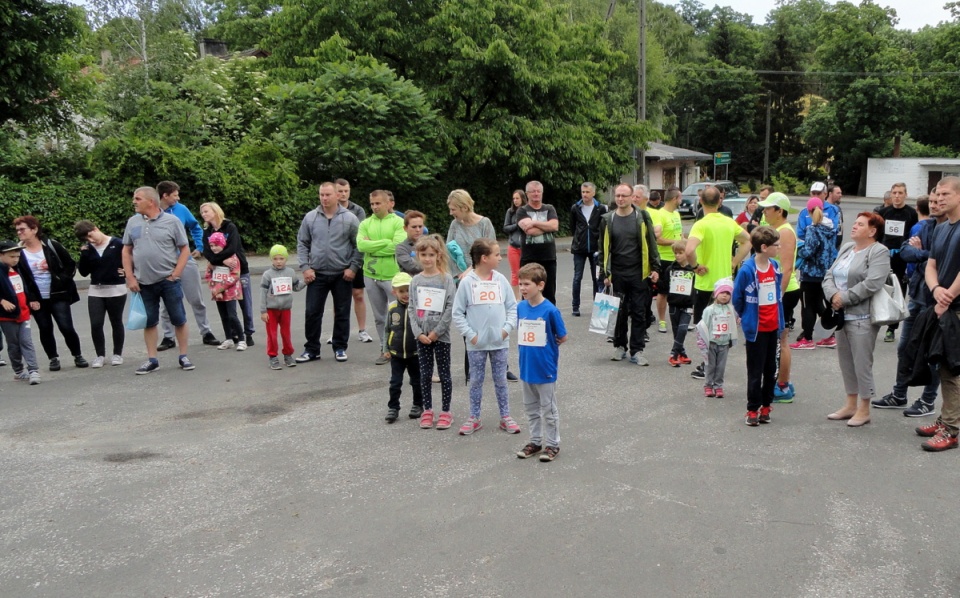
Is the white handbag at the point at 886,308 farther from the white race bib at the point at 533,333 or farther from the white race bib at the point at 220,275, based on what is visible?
the white race bib at the point at 220,275

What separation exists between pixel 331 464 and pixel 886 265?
4.68 metres

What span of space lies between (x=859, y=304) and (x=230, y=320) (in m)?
7.05

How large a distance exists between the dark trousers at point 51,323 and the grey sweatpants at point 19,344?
30cm

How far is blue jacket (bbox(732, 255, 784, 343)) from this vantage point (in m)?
6.69

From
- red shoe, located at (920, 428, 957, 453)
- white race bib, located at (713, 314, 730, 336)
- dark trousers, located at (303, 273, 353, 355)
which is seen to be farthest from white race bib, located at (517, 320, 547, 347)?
dark trousers, located at (303, 273, 353, 355)

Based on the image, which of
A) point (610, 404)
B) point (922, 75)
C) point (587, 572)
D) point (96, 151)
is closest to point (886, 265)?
point (610, 404)

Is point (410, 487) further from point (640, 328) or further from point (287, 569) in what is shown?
point (640, 328)

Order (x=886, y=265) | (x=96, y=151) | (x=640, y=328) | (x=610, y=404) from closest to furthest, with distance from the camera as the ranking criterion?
(x=886, y=265) → (x=610, y=404) → (x=640, y=328) → (x=96, y=151)

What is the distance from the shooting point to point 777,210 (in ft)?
24.9

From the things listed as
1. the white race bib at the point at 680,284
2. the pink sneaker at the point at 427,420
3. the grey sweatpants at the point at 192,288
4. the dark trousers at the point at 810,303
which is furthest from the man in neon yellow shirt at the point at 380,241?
the dark trousers at the point at 810,303

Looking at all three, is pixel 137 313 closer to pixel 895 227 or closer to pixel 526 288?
pixel 526 288

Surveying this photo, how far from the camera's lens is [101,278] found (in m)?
9.09

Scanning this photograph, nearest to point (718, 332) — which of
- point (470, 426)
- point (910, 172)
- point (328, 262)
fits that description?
point (470, 426)

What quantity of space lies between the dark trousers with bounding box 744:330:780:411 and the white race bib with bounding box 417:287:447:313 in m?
2.58
